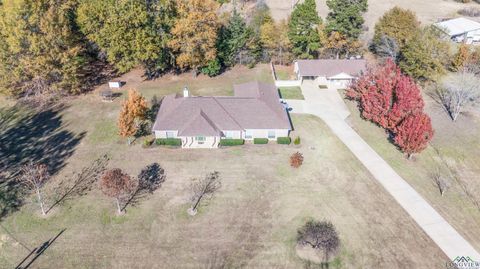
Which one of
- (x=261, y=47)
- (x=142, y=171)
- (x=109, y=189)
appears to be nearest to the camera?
(x=109, y=189)

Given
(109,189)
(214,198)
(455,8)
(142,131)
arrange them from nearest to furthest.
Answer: (109,189) → (214,198) → (142,131) → (455,8)

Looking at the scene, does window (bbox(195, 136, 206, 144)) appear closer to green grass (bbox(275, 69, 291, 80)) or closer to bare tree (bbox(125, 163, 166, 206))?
bare tree (bbox(125, 163, 166, 206))

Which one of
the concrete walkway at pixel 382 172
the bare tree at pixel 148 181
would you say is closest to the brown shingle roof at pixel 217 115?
the bare tree at pixel 148 181

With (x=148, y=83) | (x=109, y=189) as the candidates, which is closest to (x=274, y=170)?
(x=109, y=189)

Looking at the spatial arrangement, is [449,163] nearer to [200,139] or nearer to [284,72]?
[200,139]

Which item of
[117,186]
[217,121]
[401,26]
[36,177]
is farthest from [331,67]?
[36,177]

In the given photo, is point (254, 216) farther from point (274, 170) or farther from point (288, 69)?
point (288, 69)

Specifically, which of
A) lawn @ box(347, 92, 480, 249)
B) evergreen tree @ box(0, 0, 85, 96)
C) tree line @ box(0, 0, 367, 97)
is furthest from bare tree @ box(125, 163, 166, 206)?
lawn @ box(347, 92, 480, 249)
